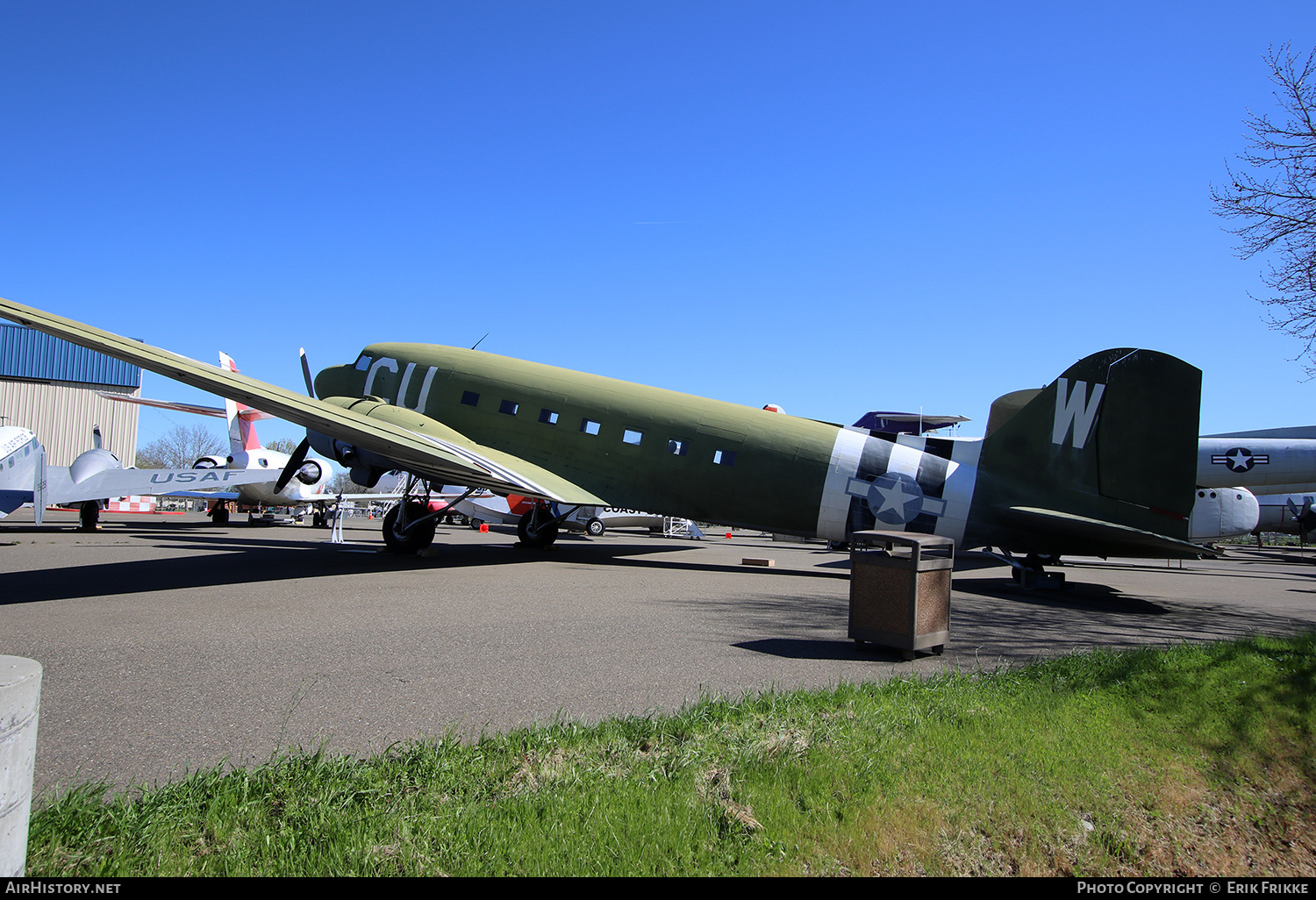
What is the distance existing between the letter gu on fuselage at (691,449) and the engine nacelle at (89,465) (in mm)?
12030

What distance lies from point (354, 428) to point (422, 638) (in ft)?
19.5

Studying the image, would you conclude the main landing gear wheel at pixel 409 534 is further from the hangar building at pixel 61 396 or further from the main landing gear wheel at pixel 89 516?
the hangar building at pixel 61 396

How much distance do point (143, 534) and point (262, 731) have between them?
74.0 ft

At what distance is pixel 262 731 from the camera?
4.20 meters

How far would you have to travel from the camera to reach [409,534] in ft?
47.5

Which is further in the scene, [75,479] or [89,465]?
[89,465]

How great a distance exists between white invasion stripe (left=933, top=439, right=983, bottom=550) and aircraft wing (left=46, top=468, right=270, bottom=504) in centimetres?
2108

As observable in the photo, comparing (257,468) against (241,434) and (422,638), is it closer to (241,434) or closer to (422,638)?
(241,434)

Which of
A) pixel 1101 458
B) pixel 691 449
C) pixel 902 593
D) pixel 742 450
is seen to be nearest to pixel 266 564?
pixel 691 449

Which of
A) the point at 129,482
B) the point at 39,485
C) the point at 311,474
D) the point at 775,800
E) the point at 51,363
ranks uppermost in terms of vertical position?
the point at 51,363

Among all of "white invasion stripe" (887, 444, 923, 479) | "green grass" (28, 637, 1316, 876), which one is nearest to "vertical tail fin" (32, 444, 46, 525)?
"green grass" (28, 637, 1316, 876)

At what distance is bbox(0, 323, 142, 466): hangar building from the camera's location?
55.8 metres

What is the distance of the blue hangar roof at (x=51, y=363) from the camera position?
57844 millimetres

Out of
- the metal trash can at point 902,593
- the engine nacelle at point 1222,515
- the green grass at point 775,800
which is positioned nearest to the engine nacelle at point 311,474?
the metal trash can at point 902,593
